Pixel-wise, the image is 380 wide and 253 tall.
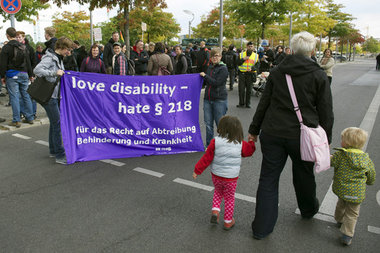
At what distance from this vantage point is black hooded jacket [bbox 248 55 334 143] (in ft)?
9.37

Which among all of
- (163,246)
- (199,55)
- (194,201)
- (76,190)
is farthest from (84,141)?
(199,55)

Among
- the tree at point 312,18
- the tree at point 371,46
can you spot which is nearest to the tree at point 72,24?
the tree at point 312,18

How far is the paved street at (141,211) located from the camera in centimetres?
304

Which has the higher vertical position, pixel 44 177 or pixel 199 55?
pixel 199 55

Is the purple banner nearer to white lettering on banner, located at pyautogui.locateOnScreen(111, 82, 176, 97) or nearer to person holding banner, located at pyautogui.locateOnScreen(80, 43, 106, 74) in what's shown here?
white lettering on banner, located at pyautogui.locateOnScreen(111, 82, 176, 97)

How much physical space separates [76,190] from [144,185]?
0.86m

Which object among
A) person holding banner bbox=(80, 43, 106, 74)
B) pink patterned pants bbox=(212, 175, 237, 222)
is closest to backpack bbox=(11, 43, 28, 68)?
person holding banner bbox=(80, 43, 106, 74)

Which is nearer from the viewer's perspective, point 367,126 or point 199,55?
point 367,126

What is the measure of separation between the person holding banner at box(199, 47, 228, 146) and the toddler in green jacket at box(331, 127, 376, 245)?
9.27 feet

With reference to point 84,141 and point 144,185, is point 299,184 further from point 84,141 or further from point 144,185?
point 84,141

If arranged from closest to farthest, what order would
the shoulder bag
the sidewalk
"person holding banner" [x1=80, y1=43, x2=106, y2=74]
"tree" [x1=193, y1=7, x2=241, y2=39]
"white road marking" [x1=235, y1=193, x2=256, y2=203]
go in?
the shoulder bag
"white road marking" [x1=235, y1=193, x2=256, y2=203]
the sidewalk
"person holding banner" [x1=80, y1=43, x2=106, y2=74]
"tree" [x1=193, y1=7, x2=241, y2=39]

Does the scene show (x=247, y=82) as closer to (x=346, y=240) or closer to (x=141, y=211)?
(x=141, y=211)

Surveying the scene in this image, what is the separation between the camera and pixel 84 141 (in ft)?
17.1

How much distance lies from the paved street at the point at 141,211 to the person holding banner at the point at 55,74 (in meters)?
0.29
